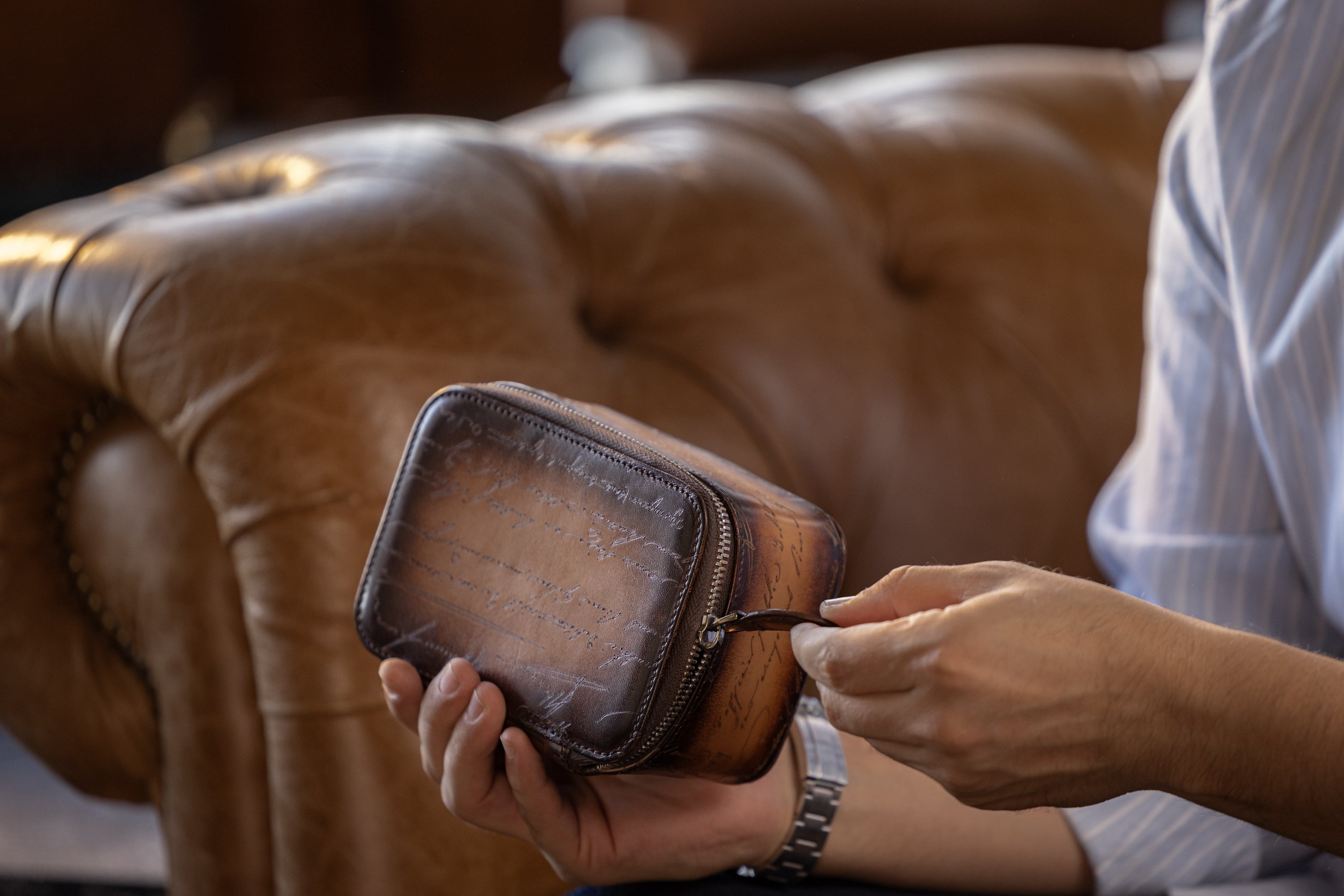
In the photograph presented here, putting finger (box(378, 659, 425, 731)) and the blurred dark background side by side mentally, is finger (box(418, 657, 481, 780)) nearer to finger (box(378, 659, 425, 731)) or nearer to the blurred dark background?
finger (box(378, 659, 425, 731))

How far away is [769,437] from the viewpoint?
2.39ft

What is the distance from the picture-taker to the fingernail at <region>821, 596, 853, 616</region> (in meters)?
0.41

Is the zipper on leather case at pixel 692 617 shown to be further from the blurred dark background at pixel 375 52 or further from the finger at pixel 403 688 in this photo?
the blurred dark background at pixel 375 52

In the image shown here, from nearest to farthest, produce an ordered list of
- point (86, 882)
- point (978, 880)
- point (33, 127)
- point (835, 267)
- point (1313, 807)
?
1. point (1313, 807)
2. point (978, 880)
3. point (835, 267)
4. point (86, 882)
5. point (33, 127)

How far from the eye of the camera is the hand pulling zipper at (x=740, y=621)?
1.38 ft

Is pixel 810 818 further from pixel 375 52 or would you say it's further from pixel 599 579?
pixel 375 52

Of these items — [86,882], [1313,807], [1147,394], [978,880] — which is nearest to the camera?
[1313,807]

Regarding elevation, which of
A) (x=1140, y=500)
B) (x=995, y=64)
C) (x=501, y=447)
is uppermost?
(x=995, y=64)

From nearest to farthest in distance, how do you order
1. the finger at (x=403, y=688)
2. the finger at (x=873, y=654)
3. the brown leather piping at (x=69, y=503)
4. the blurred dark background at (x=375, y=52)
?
the finger at (x=873, y=654), the finger at (x=403, y=688), the brown leather piping at (x=69, y=503), the blurred dark background at (x=375, y=52)

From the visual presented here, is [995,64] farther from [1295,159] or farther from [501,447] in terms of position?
[501,447]

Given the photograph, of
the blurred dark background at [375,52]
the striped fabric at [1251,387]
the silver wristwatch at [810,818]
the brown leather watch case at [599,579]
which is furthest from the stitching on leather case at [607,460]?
the blurred dark background at [375,52]

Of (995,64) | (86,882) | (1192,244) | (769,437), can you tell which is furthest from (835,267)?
(86,882)

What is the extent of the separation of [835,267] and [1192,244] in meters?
0.27

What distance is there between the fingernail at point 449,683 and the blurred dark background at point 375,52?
99cm
